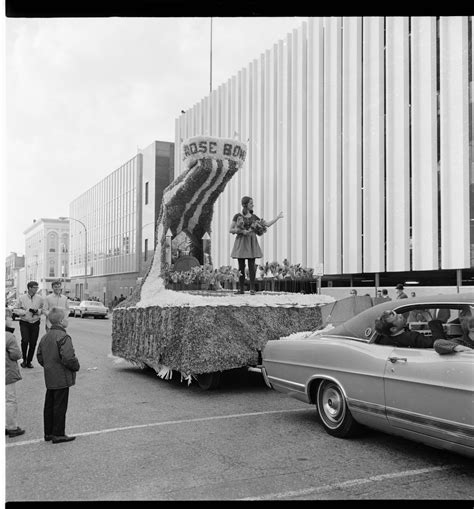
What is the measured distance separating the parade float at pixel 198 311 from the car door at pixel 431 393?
313cm

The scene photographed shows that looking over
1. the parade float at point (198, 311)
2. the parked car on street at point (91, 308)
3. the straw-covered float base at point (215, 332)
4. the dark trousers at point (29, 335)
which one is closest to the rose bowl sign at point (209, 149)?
the parade float at point (198, 311)

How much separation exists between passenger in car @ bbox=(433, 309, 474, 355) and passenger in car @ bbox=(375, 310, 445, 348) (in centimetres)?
21

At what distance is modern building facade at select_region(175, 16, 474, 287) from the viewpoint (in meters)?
18.0

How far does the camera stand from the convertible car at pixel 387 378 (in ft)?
13.4

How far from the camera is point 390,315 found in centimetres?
500

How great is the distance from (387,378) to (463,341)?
0.69m

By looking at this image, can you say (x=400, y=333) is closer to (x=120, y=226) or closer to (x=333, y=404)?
(x=333, y=404)

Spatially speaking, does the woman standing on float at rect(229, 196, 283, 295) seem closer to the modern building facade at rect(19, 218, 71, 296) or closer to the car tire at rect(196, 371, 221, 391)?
the car tire at rect(196, 371, 221, 391)

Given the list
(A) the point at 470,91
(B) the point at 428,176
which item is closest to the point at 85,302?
(B) the point at 428,176

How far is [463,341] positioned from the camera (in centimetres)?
471

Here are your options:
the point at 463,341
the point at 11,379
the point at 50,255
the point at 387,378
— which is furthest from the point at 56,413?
the point at 50,255

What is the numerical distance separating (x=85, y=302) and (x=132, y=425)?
25790 millimetres

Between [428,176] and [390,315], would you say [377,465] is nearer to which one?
[390,315]

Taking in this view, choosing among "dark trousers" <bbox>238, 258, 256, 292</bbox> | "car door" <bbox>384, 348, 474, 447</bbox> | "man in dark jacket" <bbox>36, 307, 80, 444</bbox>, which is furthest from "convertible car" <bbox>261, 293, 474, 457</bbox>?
"dark trousers" <bbox>238, 258, 256, 292</bbox>
